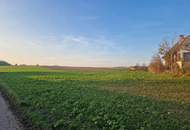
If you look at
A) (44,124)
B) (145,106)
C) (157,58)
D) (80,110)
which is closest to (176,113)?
(145,106)

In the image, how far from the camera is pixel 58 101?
11352 mm

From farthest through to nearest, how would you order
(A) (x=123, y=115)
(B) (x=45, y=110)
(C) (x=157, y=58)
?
(C) (x=157, y=58), (B) (x=45, y=110), (A) (x=123, y=115)

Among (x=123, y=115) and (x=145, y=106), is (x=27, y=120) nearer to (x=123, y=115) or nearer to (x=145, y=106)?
(x=123, y=115)

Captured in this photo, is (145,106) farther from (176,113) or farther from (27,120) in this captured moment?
(27,120)

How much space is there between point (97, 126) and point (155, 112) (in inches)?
104

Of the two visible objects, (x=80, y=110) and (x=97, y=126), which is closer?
(x=97, y=126)

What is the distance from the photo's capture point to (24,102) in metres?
11.2

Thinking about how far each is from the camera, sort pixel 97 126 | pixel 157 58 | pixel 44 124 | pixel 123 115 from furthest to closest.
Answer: pixel 157 58
pixel 123 115
pixel 44 124
pixel 97 126

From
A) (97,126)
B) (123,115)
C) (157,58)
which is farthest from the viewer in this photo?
(157,58)

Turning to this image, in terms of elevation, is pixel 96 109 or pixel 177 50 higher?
pixel 177 50

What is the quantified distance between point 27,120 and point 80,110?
1.97 m

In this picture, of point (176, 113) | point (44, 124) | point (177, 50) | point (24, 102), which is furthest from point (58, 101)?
point (177, 50)

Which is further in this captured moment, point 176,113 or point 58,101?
point 58,101

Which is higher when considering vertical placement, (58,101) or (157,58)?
(157,58)
